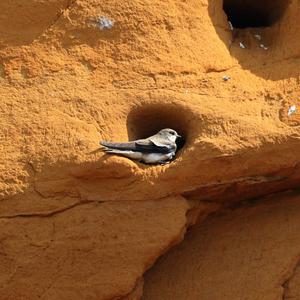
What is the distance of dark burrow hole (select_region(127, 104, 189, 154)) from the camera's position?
4.09 meters

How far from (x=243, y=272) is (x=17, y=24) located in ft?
4.69

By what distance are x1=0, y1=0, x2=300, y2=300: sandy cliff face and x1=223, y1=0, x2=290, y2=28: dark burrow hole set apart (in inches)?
4.0

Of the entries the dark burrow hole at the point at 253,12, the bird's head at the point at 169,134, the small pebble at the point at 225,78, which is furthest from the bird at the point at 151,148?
the dark burrow hole at the point at 253,12

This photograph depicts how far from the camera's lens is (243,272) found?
13.3 ft

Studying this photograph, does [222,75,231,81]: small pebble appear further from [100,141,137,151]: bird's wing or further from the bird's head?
[100,141,137,151]: bird's wing

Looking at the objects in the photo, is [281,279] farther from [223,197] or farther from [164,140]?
[164,140]

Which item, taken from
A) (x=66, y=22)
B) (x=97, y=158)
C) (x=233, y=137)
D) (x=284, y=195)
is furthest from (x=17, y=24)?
(x=284, y=195)

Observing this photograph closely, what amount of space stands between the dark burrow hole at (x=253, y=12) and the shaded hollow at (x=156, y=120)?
73 centimetres

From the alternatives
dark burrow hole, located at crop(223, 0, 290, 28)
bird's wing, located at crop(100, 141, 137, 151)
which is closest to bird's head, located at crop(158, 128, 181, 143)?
bird's wing, located at crop(100, 141, 137, 151)

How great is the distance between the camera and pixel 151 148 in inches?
157

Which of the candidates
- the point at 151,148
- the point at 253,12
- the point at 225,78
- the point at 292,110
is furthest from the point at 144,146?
the point at 253,12

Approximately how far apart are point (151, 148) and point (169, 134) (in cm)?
9

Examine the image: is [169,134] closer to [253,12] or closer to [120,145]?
[120,145]

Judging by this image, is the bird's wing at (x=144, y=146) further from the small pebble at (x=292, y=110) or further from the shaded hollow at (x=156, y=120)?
the small pebble at (x=292, y=110)
